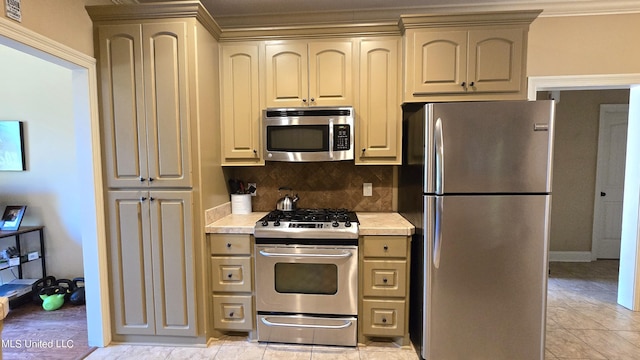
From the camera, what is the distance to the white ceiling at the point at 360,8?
2422mm

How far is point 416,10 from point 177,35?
194 cm

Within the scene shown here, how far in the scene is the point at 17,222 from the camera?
9.12 ft

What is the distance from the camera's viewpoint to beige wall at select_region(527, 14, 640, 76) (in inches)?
96.7

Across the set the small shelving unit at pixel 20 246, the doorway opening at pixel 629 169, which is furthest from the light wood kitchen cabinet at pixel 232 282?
the doorway opening at pixel 629 169

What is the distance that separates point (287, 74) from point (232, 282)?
165 centimetres

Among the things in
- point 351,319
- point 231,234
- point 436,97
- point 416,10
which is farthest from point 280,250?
point 416,10

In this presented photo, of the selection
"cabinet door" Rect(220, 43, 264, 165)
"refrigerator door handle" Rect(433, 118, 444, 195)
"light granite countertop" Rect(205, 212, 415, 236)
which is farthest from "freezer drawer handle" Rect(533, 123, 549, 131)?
"cabinet door" Rect(220, 43, 264, 165)

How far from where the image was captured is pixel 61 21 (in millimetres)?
1798

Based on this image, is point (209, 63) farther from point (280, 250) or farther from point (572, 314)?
point (572, 314)

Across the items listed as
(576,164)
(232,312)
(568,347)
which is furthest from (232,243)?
(576,164)

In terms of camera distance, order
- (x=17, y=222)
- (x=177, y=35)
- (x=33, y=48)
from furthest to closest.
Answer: (x=17, y=222)
(x=177, y=35)
(x=33, y=48)

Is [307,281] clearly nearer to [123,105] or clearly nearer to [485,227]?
[485,227]

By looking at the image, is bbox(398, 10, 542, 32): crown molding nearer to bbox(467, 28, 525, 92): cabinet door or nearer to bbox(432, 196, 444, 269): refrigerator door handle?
bbox(467, 28, 525, 92): cabinet door

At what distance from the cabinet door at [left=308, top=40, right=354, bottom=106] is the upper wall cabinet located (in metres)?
0.44
